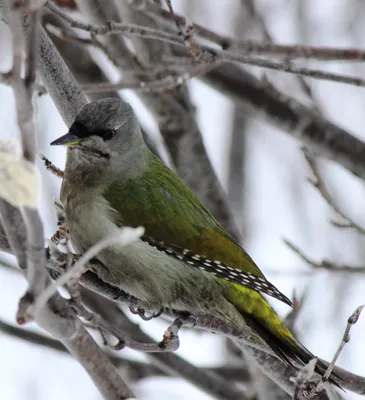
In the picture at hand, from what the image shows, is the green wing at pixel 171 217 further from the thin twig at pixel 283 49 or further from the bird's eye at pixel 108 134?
the thin twig at pixel 283 49

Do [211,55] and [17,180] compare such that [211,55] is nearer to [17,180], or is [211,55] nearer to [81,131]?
[81,131]

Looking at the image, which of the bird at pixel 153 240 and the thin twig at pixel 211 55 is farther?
the bird at pixel 153 240

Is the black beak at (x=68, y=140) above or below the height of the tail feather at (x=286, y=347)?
above

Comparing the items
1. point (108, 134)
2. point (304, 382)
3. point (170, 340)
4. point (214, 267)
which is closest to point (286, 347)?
point (214, 267)

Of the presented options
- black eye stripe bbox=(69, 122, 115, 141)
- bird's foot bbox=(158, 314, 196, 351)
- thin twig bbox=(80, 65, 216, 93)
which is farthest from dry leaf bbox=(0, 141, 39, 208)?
thin twig bbox=(80, 65, 216, 93)

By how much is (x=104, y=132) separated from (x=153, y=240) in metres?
0.64

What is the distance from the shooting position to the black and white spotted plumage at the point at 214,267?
382 centimetres

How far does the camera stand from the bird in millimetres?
3709

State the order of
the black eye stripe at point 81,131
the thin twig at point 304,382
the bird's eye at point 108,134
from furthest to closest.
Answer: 1. the bird's eye at point 108,134
2. the black eye stripe at point 81,131
3. the thin twig at point 304,382

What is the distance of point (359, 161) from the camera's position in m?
4.97

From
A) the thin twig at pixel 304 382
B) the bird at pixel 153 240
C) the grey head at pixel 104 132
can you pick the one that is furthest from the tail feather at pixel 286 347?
the grey head at pixel 104 132

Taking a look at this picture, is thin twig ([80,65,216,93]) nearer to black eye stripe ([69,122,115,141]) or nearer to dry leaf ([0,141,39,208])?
black eye stripe ([69,122,115,141])

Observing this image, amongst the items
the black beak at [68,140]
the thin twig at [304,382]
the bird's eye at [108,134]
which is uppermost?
the bird's eye at [108,134]

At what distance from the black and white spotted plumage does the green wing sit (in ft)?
0.09
